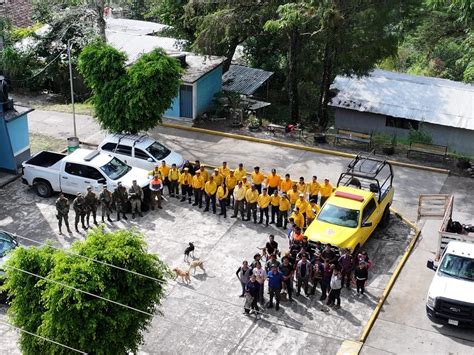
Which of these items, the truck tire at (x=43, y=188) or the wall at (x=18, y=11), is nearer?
the truck tire at (x=43, y=188)

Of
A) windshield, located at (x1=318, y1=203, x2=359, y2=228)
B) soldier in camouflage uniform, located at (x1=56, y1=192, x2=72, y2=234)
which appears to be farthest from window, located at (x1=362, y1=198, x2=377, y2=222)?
soldier in camouflage uniform, located at (x1=56, y1=192, x2=72, y2=234)

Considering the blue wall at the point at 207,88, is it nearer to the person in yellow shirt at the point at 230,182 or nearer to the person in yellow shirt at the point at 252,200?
the person in yellow shirt at the point at 230,182

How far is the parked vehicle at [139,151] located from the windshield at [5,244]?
639 cm

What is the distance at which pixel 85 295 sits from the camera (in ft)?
41.7

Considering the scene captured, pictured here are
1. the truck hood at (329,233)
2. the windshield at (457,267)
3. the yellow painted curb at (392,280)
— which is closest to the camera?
the yellow painted curb at (392,280)

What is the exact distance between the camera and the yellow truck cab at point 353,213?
734 inches

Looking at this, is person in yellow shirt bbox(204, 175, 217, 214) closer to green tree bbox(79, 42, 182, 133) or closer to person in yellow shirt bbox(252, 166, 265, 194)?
person in yellow shirt bbox(252, 166, 265, 194)

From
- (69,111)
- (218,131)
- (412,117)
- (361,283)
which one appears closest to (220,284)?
(361,283)

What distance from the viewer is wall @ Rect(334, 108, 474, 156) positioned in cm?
3388

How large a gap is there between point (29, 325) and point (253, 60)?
26.4 meters

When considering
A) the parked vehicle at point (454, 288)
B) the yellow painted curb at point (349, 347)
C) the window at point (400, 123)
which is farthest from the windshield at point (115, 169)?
the window at point (400, 123)

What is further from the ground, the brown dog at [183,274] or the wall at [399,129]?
the brown dog at [183,274]

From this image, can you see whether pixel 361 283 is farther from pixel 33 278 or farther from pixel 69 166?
pixel 69 166

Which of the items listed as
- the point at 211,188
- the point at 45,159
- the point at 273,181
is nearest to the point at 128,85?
the point at 45,159
